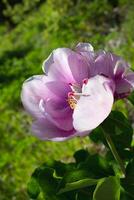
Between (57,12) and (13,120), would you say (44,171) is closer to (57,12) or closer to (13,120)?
(13,120)

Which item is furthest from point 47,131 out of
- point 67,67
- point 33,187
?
point 33,187

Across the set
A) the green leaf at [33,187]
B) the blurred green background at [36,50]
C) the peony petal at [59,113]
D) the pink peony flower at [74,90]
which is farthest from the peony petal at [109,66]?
the blurred green background at [36,50]

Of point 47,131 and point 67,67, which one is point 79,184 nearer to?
point 47,131

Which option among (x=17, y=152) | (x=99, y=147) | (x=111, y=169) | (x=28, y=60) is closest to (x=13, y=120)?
(x=17, y=152)

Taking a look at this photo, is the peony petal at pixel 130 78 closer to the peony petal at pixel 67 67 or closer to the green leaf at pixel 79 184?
the peony petal at pixel 67 67

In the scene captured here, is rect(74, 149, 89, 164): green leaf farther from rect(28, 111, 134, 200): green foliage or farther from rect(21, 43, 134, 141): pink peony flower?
rect(21, 43, 134, 141): pink peony flower

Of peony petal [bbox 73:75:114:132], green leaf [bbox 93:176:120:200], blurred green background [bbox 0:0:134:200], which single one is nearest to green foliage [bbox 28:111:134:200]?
green leaf [bbox 93:176:120:200]
